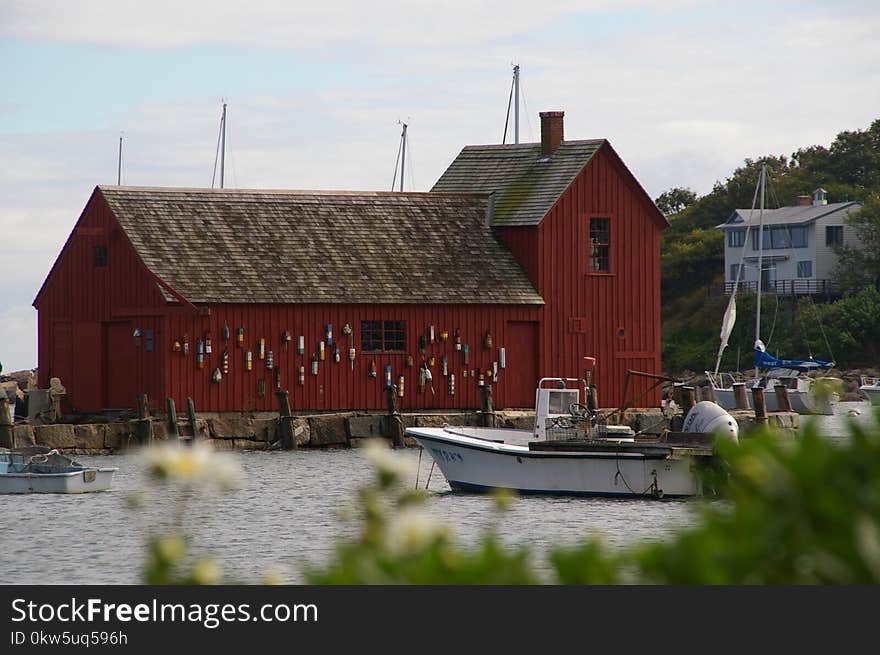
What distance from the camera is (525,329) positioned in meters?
39.4

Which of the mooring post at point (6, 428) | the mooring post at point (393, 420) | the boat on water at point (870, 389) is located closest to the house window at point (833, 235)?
the boat on water at point (870, 389)

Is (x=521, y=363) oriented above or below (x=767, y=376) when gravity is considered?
above

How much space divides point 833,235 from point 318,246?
178ft

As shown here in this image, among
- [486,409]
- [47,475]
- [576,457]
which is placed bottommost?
[47,475]

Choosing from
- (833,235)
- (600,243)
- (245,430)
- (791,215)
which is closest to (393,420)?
(245,430)

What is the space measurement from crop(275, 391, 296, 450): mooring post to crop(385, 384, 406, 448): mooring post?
90.0 inches

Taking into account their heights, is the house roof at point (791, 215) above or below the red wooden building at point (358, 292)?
above

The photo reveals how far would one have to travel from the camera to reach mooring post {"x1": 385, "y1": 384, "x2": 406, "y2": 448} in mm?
37000

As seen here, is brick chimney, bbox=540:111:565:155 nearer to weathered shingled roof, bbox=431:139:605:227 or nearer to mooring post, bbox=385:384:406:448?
weathered shingled roof, bbox=431:139:605:227

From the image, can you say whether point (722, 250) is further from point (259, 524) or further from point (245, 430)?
point (259, 524)

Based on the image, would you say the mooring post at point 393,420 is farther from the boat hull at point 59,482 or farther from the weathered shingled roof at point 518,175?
the boat hull at point 59,482

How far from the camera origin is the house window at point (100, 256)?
3791 cm

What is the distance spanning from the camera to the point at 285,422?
35844 mm

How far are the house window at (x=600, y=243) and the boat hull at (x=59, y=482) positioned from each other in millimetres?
14884
